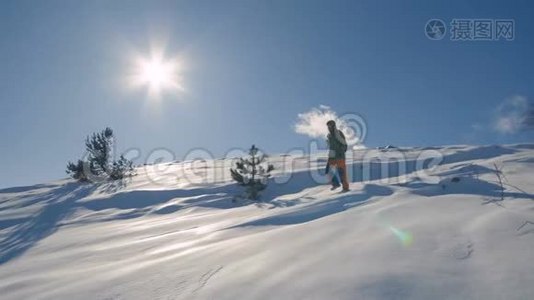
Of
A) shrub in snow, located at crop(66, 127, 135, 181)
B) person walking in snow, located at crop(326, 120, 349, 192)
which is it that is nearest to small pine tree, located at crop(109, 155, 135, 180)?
shrub in snow, located at crop(66, 127, 135, 181)

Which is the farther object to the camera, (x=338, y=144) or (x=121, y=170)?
(x=121, y=170)

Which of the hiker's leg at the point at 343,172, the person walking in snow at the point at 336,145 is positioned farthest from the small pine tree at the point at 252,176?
the hiker's leg at the point at 343,172

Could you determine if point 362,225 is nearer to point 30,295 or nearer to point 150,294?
point 150,294

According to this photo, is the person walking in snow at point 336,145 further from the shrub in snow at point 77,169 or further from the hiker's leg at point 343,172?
the shrub in snow at point 77,169

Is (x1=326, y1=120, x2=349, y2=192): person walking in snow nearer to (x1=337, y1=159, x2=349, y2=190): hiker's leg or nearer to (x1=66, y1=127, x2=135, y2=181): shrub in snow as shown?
(x1=337, y1=159, x2=349, y2=190): hiker's leg

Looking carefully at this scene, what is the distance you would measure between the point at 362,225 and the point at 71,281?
2.21 meters

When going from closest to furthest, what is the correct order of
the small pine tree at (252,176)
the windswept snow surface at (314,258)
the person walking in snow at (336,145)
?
the windswept snow surface at (314,258) → the person walking in snow at (336,145) → the small pine tree at (252,176)

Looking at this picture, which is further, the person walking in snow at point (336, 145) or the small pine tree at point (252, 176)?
the small pine tree at point (252, 176)

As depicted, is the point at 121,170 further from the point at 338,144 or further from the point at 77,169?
the point at 338,144

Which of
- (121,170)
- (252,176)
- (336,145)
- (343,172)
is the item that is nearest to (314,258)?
(343,172)

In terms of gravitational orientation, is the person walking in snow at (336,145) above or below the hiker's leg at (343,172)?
above

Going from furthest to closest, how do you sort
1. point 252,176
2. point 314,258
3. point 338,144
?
point 252,176
point 338,144
point 314,258

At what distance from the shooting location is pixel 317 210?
16.0 feet

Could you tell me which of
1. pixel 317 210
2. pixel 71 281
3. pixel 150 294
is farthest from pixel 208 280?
pixel 317 210
